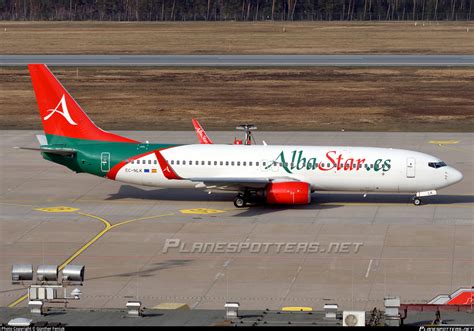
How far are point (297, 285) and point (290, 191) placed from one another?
1549 centimetres

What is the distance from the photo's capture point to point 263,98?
4456 inches

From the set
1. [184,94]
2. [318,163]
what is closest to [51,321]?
[318,163]

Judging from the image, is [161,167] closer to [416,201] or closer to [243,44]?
[416,201]

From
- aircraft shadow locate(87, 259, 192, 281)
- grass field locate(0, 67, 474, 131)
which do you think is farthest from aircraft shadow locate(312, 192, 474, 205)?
grass field locate(0, 67, 474, 131)

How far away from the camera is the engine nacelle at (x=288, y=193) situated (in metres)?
60.7

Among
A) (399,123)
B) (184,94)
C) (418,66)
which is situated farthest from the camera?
(418,66)

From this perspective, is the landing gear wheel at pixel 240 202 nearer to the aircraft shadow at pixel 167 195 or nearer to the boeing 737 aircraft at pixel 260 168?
the boeing 737 aircraft at pixel 260 168

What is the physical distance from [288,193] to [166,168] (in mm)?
7417

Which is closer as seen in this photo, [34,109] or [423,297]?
[423,297]

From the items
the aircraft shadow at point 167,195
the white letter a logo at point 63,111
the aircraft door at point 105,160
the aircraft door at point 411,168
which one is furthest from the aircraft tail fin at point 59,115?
the aircraft door at point 411,168

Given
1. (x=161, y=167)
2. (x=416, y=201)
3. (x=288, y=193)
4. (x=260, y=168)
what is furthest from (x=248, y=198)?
(x=416, y=201)

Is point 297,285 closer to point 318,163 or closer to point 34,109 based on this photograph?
point 318,163

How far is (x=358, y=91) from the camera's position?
118375mm

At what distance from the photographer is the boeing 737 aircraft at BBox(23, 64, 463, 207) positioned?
202 feet
